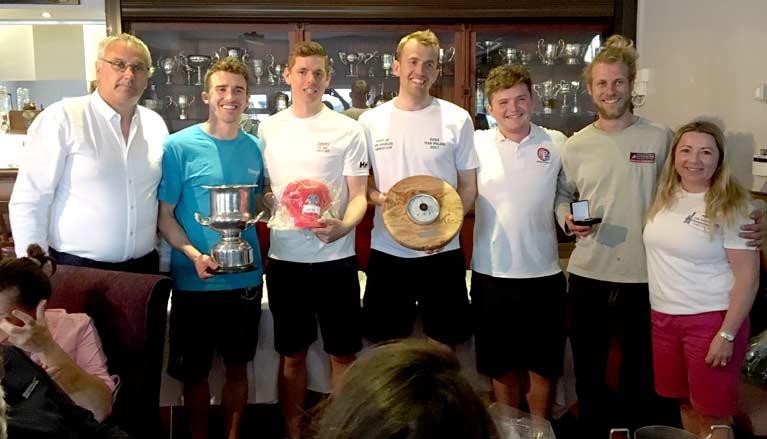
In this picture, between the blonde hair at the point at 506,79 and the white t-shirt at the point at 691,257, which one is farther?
the blonde hair at the point at 506,79

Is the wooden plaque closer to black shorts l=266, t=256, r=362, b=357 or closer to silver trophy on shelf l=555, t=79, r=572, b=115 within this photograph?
black shorts l=266, t=256, r=362, b=357

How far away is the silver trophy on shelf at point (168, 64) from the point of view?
4.27 m

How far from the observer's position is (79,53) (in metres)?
4.93

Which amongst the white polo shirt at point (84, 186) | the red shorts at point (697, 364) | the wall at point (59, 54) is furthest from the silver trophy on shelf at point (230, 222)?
the wall at point (59, 54)

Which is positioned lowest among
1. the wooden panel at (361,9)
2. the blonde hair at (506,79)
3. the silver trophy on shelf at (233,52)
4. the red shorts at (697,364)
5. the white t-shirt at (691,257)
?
the red shorts at (697,364)

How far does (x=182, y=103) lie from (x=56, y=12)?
2.99ft

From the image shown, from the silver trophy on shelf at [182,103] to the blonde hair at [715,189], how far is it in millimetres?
3016

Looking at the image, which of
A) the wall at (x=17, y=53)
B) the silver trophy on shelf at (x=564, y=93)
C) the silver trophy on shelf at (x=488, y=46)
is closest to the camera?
the silver trophy on shelf at (x=488, y=46)

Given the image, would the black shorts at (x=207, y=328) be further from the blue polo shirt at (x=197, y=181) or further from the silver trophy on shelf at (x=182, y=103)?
the silver trophy on shelf at (x=182, y=103)

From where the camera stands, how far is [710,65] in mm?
3436

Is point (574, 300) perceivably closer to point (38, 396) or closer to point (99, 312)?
point (99, 312)

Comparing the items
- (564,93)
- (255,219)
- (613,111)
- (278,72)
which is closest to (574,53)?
(564,93)

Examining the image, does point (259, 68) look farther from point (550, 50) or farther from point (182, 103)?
point (550, 50)

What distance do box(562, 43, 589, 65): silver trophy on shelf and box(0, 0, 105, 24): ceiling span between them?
2858 millimetres
